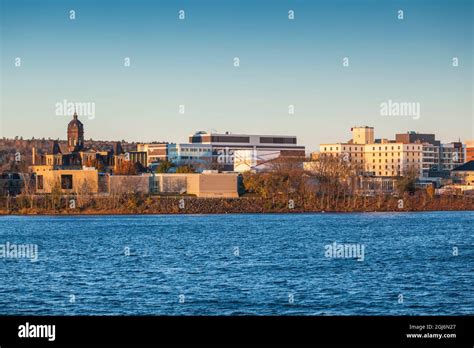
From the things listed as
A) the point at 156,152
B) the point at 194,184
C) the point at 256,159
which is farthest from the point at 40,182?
the point at 156,152

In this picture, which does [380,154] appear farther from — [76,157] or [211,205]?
[211,205]

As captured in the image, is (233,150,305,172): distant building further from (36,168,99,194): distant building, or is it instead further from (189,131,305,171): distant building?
(36,168,99,194): distant building

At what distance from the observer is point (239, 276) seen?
3900cm

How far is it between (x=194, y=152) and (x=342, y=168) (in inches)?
2020

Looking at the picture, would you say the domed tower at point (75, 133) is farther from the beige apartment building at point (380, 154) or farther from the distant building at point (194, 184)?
the distant building at point (194, 184)

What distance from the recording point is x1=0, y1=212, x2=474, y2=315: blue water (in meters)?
30.8

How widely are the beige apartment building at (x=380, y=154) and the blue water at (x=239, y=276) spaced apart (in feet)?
370

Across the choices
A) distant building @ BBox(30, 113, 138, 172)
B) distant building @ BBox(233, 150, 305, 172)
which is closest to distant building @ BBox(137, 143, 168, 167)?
distant building @ BBox(30, 113, 138, 172)

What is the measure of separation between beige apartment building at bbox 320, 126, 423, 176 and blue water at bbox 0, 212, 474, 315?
11281 cm

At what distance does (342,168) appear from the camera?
438 ft

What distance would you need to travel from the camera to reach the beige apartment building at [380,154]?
586ft

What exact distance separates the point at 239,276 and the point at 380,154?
146 metres
